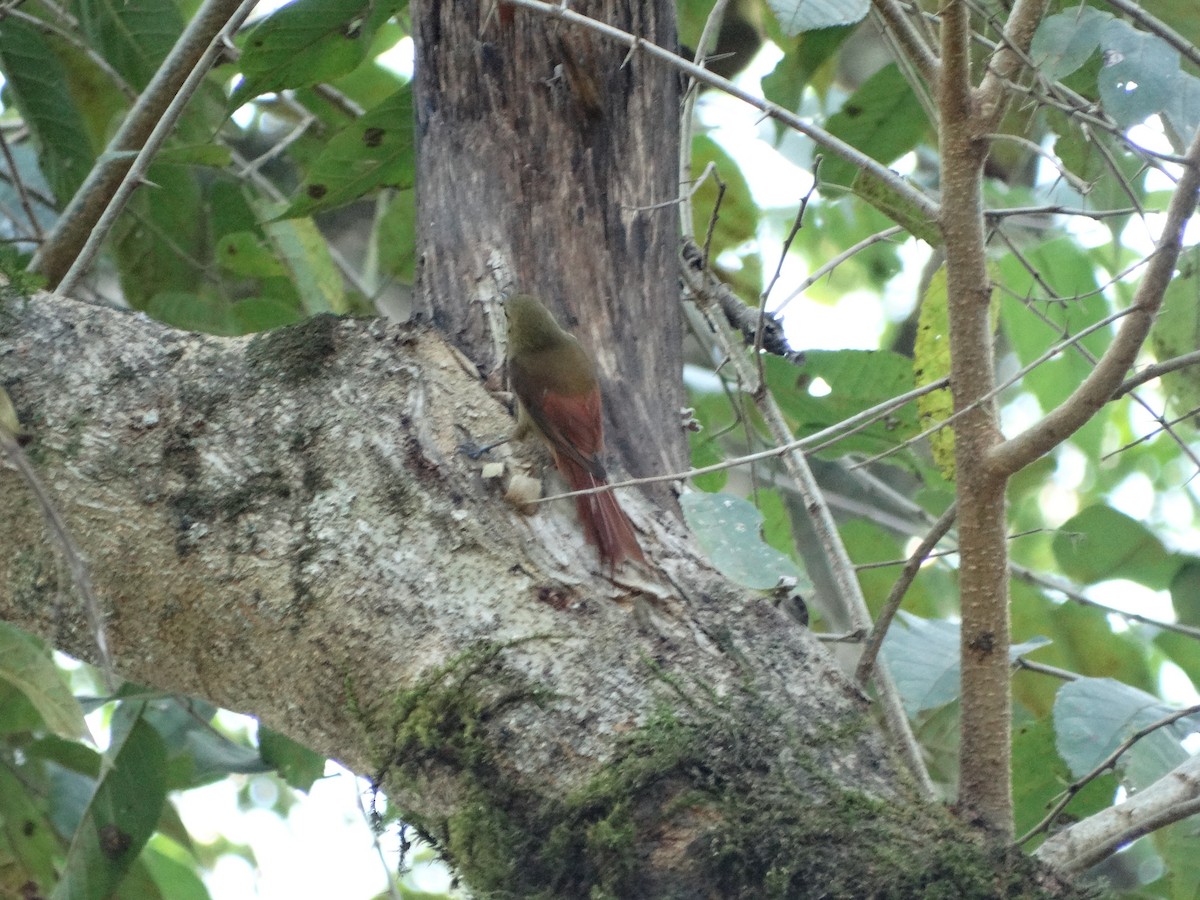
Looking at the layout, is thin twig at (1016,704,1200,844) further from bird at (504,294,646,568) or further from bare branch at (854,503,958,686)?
bird at (504,294,646,568)

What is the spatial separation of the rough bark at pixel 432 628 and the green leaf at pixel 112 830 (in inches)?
40.8

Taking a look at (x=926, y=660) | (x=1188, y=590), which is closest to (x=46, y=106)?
(x=926, y=660)

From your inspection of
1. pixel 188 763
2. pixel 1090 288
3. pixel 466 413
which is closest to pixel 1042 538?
pixel 1090 288

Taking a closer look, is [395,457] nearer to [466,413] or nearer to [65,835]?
[466,413]

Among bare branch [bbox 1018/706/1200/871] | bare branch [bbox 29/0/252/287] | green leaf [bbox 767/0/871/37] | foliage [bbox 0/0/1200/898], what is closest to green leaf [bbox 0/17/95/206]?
foliage [bbox 0/0/1200/898]

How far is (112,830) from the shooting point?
2.74 metres

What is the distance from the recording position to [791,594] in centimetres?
201

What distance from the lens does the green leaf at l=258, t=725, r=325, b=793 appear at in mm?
2906

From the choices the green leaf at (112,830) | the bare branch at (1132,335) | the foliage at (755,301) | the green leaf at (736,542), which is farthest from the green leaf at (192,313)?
the bare branch at (1132,335)

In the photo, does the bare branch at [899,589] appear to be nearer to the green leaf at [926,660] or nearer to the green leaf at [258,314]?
the green leaf at [926,660]

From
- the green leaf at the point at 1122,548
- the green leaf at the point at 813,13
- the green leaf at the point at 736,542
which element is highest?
the green leaf at the point at 813,13

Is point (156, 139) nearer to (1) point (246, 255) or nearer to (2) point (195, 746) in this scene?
(1) point (246, 255)

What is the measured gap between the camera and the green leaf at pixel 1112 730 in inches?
73.6

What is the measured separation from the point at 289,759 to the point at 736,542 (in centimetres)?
153
